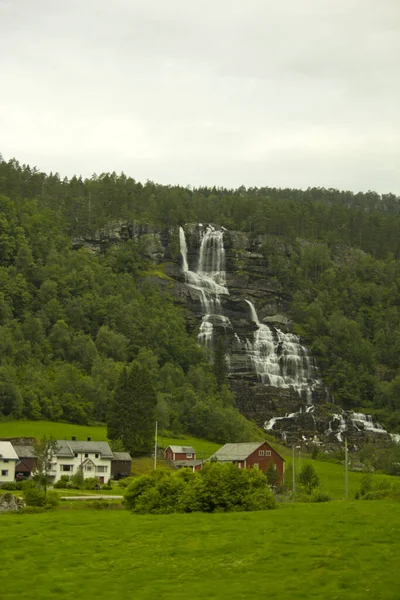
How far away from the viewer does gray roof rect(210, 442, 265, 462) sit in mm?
95312

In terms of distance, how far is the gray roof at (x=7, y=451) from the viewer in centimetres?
8762

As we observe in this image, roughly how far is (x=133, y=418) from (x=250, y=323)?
209 feet

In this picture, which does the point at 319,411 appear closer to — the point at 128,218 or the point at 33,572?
the point at 128,218

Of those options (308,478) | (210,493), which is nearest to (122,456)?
(308,478)

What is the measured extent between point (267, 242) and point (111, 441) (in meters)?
99.3

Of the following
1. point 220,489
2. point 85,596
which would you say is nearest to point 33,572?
point 85,596

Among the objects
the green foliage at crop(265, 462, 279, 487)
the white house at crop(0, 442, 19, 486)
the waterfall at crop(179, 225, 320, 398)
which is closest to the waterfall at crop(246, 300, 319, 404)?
the waterfall at crop(179, 225, 320, 398)

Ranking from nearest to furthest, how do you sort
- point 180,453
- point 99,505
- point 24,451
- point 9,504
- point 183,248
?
1. point 9,504
2. point 99,505
3. point 24,451
4. point 180,453
5. point 183,248

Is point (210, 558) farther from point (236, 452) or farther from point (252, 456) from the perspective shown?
point (236, 452)

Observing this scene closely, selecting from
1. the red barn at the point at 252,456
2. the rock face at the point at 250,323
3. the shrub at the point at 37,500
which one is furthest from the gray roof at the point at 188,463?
the shrub at the point at 37,500

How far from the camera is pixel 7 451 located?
8894 cm

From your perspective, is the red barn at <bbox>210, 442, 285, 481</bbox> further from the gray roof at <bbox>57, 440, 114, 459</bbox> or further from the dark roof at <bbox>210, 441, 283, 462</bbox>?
the gray roof at <bbox>57, 440, 114, 459</bbox>

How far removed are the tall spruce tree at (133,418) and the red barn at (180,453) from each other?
535 cm

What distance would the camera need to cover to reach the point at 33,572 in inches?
966
